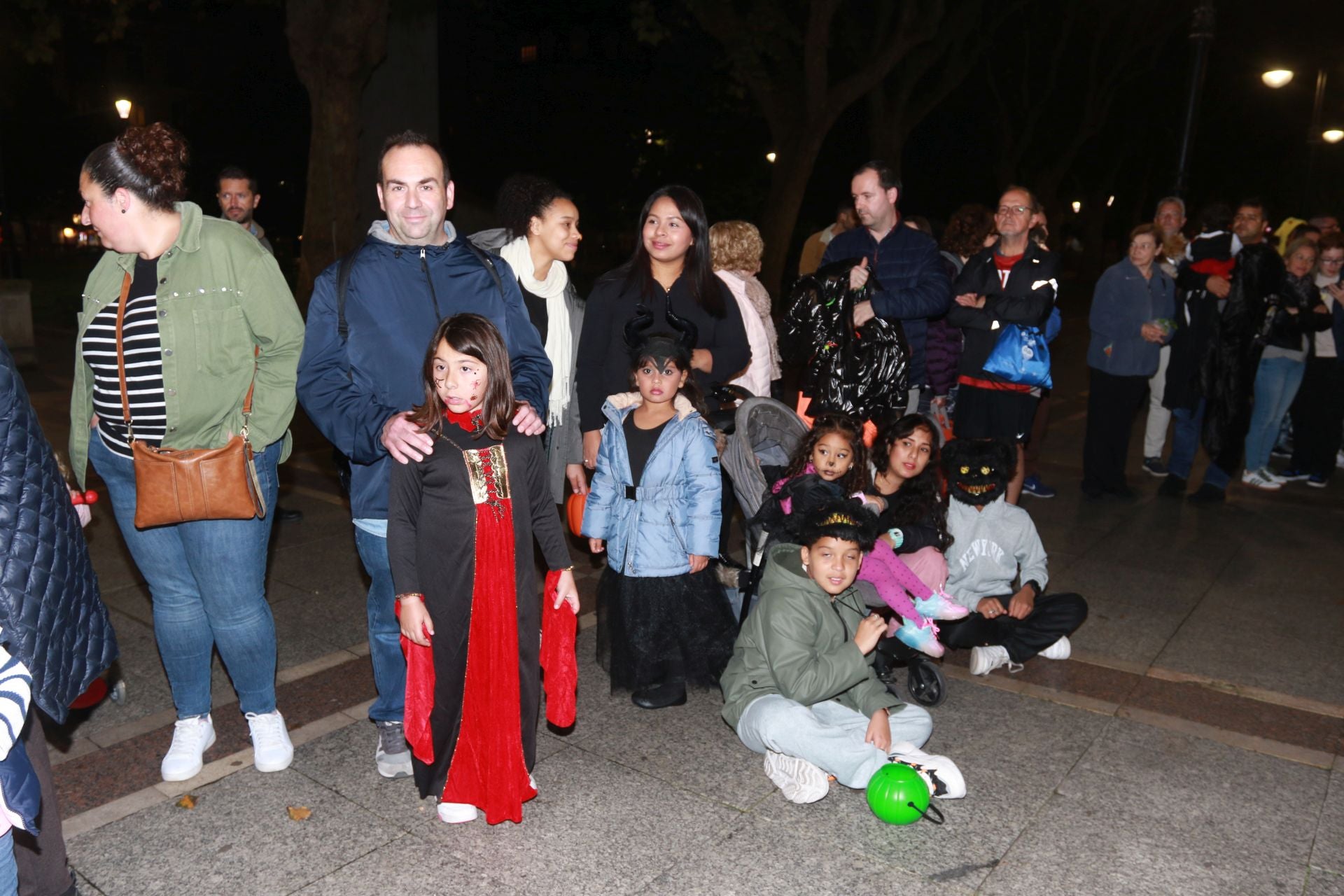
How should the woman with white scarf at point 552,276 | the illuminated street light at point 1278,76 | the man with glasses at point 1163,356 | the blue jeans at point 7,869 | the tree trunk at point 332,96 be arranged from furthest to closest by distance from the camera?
the illuminated street light at point 1278,76
the tree trunk at point 332,96
the man with glasses at point 1163,356
the woman with white scarf at point 552,276
the blue jeans at point 7,869

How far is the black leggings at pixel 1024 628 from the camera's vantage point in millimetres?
4859

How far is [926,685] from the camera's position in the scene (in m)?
4.47

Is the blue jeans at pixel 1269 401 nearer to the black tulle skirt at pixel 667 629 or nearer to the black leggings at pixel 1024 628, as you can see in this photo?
the black leggings at pixel 1024 628

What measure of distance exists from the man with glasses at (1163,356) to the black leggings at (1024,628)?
12.5 feet

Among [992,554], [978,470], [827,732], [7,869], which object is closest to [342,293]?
[7,869]

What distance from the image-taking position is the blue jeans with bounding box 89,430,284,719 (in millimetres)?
3566

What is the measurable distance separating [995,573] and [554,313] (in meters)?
2.39

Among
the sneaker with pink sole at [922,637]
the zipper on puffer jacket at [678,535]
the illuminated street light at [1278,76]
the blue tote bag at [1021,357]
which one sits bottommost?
the sneaker with pink sole at [922,637]

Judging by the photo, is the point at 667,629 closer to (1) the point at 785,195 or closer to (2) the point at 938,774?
(2) the point at 938,774

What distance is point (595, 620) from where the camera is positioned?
5.52 metres

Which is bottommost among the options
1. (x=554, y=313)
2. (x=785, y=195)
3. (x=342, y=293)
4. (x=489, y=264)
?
(x=554, y=313)

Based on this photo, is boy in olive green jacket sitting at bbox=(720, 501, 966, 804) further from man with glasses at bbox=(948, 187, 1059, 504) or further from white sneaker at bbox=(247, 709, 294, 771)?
man with glasses at bbox=(948, 187, 1059, 504)

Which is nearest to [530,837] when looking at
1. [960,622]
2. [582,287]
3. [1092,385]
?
[960,622]

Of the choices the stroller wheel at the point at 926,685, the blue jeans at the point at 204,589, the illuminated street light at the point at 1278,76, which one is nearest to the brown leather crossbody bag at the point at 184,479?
the blue jeans at the point at 204,589
